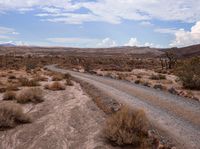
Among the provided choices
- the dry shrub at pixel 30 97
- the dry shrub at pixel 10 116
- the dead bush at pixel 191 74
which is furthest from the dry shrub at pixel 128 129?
the dead bush at pixel 191 74

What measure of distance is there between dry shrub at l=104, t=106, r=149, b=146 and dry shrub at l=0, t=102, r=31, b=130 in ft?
13.7

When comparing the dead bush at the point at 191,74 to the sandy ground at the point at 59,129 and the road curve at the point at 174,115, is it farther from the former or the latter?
the sandy ground at the point at 59,129

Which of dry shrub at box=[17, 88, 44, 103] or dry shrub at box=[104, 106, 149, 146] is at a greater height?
dry shrub at box=[104, 106, 149, 146]

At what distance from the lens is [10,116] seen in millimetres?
14102

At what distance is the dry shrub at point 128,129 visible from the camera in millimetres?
11070

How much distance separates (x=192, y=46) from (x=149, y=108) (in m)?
164

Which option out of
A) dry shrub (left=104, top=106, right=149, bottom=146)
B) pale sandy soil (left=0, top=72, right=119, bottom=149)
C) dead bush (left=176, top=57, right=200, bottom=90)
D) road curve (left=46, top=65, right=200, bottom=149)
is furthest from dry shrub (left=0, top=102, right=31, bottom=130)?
dead bush (left=176, top=57, right=200, bottom=90)

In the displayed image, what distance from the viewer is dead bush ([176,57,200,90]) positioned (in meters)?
28.9

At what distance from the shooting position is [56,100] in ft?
67.1

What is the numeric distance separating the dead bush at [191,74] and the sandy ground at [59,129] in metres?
12.8

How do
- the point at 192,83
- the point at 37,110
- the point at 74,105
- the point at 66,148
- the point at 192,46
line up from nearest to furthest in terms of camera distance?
the point at 66,148 → the point at 37,110 → the point at 74,105 → the point at 192,83 → the point at 192,46

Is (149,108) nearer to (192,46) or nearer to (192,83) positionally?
(192,83)

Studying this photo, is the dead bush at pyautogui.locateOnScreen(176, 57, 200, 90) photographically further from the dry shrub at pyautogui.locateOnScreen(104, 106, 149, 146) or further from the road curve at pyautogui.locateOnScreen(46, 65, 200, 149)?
the dry shrub at pyautogui.locateOnScreen(104, 106, 149, 146)

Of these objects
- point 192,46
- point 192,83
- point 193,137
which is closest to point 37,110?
point 193,137
